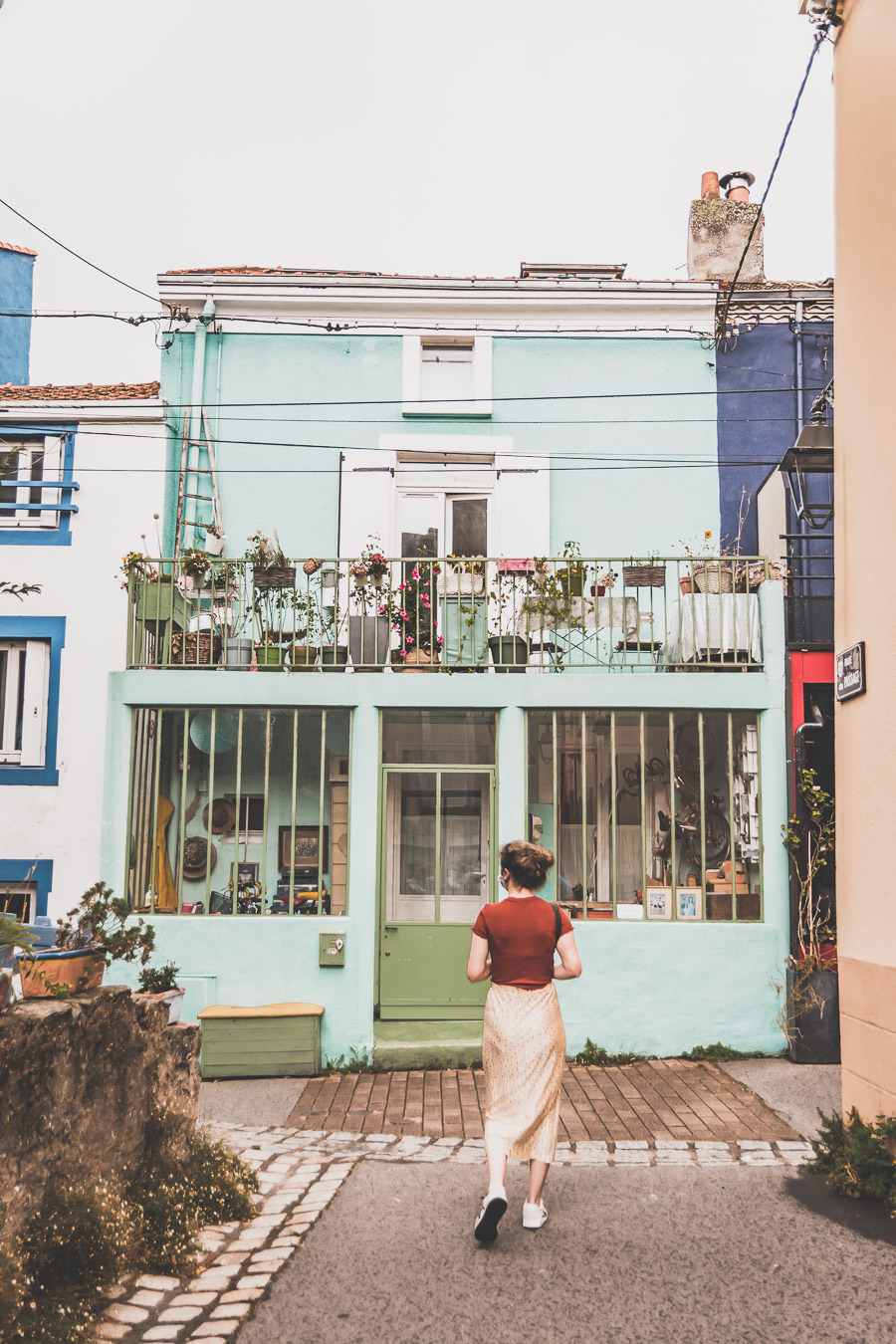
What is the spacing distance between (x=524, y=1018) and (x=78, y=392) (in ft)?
27.8

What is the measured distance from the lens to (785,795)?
27.6ft

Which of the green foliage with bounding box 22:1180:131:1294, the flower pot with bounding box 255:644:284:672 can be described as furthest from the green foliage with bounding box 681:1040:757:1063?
the green foliage with bounding box 22:1180:131:1294

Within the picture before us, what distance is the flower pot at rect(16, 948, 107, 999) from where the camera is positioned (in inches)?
175

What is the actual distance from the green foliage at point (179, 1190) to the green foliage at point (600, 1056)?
3543mm

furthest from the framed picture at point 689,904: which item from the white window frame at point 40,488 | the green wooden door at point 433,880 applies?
the white window frame at point 40,488

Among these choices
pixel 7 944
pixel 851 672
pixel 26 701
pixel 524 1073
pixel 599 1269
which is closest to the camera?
pixel 7 944

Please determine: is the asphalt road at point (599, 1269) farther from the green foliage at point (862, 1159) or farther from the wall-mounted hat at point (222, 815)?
the wall-mounted hat at point (222, 815)

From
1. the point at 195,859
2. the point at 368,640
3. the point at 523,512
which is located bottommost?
the point at 195,859

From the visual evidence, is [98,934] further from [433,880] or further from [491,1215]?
[433,880]

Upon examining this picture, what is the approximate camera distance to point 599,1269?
4.07 meters

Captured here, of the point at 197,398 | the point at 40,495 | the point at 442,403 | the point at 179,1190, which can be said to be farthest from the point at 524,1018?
the point at 40,495

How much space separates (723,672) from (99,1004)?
5814 mm

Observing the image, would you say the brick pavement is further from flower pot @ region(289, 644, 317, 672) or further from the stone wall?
flower pot @ region(289, 644, 317, 672)

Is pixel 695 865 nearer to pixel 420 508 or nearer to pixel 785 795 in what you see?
pixel 785 795
